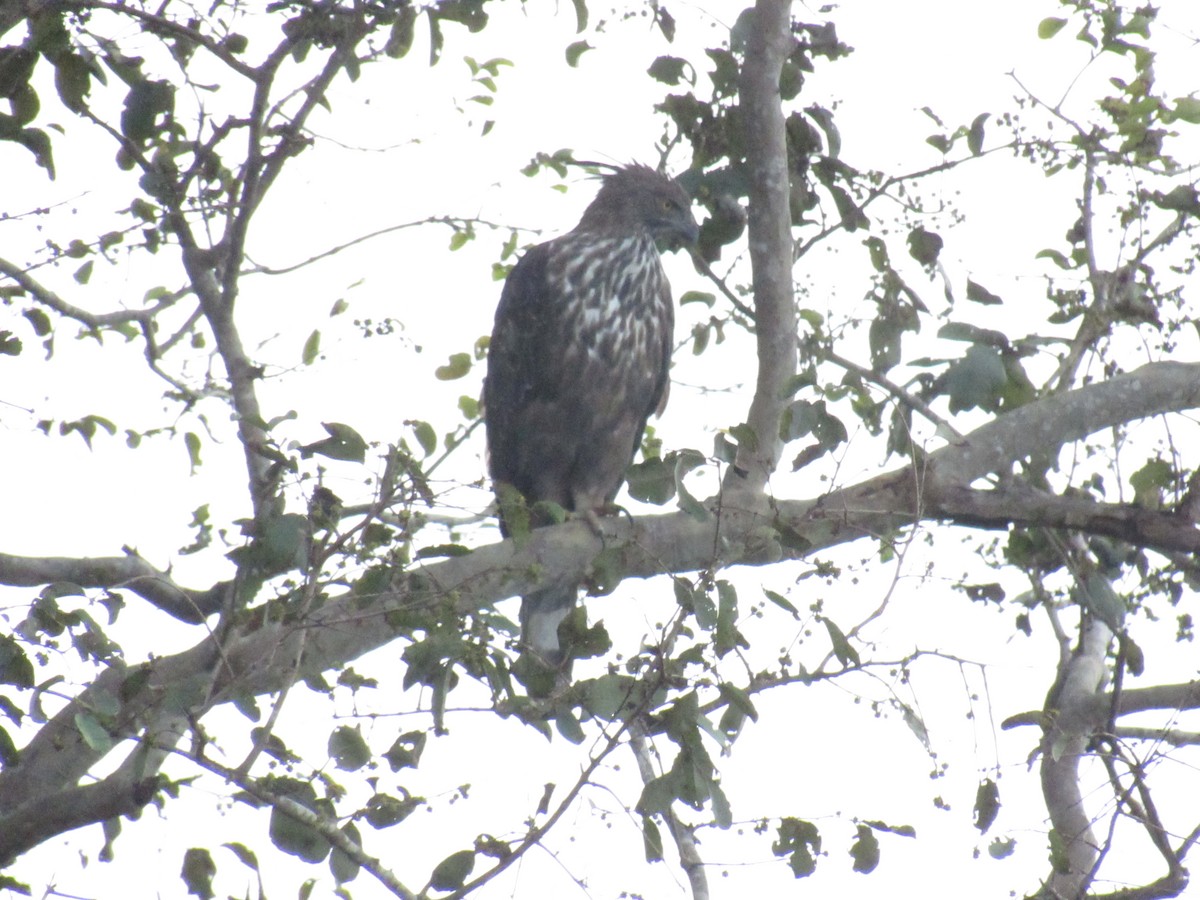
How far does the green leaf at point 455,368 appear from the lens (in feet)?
15.2

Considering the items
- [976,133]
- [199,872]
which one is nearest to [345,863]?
[199,872]

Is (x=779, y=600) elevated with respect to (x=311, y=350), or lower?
lower

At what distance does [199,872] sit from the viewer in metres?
2.30

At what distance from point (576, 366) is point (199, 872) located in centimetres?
276

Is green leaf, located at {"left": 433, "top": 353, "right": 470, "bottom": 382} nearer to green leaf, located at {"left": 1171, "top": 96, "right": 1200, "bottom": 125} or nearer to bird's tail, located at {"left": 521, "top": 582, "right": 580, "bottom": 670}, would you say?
bird's tail, located at {"left": 521, "top": 582, "right": 580, "bottom": 670}

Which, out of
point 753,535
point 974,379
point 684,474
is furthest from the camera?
point 974,379

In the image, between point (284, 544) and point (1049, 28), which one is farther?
point (1049, 28)

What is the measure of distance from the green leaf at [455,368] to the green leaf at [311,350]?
1.85 feet

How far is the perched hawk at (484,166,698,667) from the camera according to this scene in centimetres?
485

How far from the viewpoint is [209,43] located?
2943 mm

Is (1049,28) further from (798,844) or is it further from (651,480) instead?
(798,844)

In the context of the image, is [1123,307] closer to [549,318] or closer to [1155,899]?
[1155,899]

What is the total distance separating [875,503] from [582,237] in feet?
7.34

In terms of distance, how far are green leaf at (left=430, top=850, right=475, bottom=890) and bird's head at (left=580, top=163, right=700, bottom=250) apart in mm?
3382
